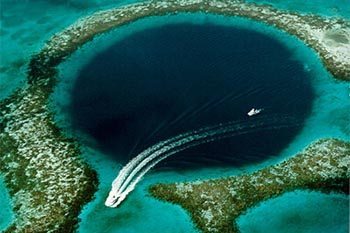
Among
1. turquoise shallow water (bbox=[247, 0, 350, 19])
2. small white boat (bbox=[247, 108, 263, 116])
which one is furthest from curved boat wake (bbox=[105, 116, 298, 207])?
turquoise shallow water (bbox=[247, 0, 350, 19])

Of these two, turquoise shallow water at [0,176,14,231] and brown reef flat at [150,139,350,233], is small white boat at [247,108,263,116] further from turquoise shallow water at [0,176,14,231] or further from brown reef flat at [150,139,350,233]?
turquoise shallow water at [0,176,14,231]

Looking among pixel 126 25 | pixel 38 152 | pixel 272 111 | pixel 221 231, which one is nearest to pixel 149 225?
pixel 221 231

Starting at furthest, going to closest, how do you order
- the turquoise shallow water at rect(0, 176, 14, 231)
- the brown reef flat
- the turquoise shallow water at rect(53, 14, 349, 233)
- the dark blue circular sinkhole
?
the dark blue circular sinkhole, the turquoise shallow water at rect(0, 176, 14, 231), the brown reef flat, the turquoise shallow water at rect(53, 14, 349, 233)

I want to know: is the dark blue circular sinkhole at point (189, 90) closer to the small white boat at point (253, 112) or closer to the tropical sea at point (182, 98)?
the tropical sea at point (182, 98)

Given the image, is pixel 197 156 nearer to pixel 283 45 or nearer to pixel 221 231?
pixel 221 231

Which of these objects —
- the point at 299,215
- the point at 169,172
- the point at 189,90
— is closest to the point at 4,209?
the point at 169,172

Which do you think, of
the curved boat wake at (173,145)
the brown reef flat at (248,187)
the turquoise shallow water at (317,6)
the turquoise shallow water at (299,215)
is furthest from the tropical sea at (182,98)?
the brown reef flat at (248,187)

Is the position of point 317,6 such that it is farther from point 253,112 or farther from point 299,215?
point 299,215

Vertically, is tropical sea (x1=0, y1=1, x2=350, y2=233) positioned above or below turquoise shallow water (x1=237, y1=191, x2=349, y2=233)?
above
